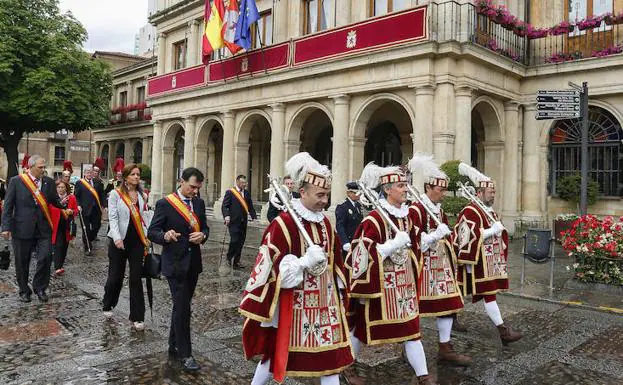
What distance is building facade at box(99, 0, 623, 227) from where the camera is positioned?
48.8 feet

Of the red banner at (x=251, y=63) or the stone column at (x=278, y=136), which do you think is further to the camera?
the stone column at (x=278, y=136)

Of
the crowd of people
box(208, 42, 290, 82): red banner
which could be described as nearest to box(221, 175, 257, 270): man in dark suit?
the crowd of people

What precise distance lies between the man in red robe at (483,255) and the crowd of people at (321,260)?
0.04 feet

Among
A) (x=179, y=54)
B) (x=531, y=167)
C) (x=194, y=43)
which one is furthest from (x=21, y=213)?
(x=179, y=54)

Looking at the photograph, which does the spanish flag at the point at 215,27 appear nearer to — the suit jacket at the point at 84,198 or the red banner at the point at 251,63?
the red banner at the point at 251,63

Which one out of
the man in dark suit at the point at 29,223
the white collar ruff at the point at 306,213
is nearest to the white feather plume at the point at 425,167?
the white collar ruff at the point at 306,213

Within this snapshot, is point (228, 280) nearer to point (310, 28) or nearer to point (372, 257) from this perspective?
point (372, 257)

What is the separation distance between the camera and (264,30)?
21469mm

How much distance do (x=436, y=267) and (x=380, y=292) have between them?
110 cm

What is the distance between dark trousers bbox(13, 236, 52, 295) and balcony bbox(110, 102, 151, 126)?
97.1 ft

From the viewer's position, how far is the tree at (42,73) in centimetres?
2881

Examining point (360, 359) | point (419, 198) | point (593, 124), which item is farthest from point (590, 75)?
point (360, 359)

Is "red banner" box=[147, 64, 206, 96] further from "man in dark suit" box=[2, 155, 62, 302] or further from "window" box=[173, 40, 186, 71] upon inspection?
"man in dark suit" box=[2, 155, 62, 302]

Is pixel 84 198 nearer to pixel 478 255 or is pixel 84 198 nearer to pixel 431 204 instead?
pixel 431 204
